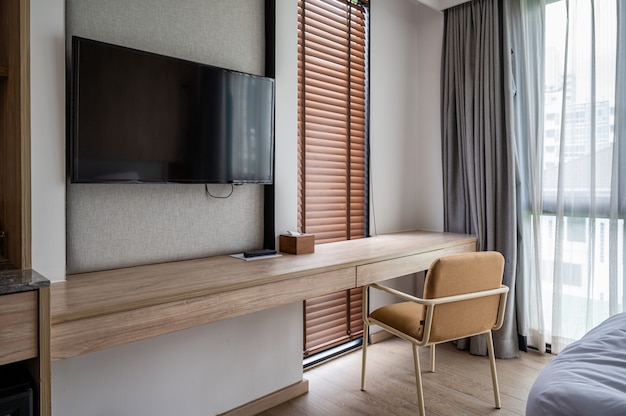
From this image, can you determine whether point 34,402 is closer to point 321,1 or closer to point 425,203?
point 321,1

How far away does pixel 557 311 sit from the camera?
109 inches

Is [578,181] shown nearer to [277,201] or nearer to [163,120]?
[277,201]

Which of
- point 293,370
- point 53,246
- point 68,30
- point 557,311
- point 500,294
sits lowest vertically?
point 293,370

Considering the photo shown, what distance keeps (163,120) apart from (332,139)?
1285 millimetres

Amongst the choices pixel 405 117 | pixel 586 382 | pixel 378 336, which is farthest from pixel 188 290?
pixel 405 117

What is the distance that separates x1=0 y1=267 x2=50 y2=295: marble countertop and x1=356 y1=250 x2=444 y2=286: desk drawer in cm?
132

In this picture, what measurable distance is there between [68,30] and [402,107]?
2348 mm

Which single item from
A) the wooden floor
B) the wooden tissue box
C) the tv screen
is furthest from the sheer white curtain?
the tv screen

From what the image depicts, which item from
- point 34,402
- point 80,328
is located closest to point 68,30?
point 80,328

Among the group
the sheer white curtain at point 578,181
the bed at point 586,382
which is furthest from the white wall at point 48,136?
the sheer white curtain at point 578,181

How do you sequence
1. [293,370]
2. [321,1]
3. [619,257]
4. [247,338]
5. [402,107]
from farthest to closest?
1. [402,107]
2. [321,1]
3. [619,257]
4. [293,370]
5. [247,338]

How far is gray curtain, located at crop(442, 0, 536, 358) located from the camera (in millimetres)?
2826

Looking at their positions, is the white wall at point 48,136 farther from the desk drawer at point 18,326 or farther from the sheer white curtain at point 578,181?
the sheer white curtain at point 578,181

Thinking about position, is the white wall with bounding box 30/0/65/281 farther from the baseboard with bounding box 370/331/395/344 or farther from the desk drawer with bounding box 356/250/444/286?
the baseboard with bounding box 370/331/395/344
